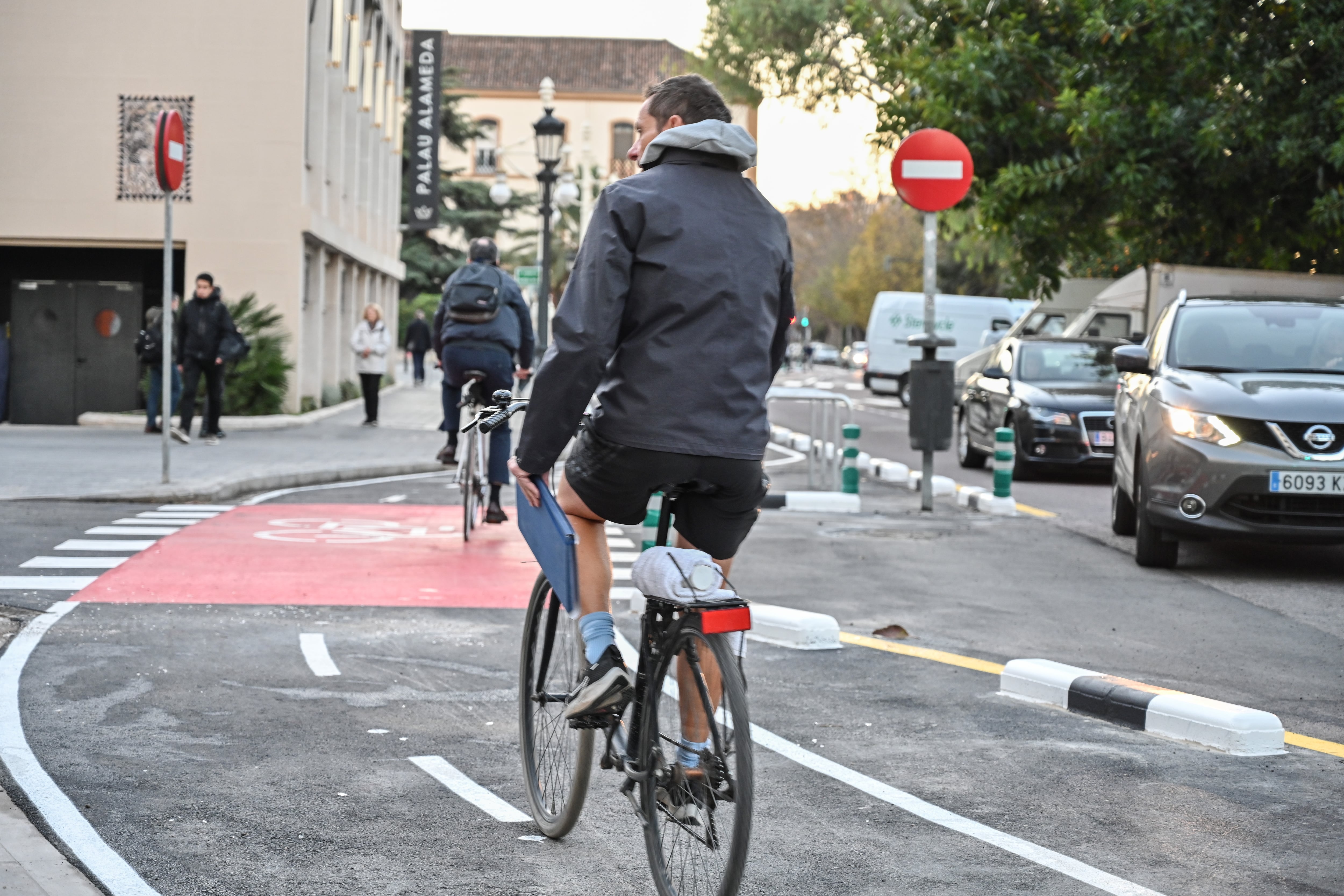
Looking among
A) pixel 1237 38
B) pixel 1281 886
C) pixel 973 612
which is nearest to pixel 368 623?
pixel 973 612

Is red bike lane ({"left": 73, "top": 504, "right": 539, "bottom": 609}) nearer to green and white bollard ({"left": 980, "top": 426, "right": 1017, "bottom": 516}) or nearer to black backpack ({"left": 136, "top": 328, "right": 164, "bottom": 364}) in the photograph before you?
green and white bollard ({"left": 980, "top": 426, "right": 1017, "bottom": 516})

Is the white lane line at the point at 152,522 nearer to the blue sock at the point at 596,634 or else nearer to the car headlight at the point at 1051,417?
the blue sock at the point at 596,634

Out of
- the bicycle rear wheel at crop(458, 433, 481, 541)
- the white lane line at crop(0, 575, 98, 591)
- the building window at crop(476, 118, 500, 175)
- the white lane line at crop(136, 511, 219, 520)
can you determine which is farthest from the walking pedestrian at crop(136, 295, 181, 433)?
the building window at crop(476, 118, 500, 175)

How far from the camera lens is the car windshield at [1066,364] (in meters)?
19.4

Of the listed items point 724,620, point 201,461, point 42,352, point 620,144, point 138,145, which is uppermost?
point 620,144

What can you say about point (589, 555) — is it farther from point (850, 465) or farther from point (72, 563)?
point (850, 465)

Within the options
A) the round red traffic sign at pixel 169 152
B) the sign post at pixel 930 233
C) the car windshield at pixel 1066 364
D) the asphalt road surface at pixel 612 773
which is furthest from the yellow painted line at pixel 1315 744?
the car windshield at pixel 1066 364

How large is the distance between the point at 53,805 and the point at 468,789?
1166 mm

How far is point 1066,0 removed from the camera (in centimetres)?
2334

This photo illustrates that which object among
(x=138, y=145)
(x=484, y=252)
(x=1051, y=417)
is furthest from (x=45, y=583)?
(x=138, y=145)

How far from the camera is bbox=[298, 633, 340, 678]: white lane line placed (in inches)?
274

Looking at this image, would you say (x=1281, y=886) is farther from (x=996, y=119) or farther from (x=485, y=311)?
(x=996, y=119)

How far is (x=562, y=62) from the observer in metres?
89.1

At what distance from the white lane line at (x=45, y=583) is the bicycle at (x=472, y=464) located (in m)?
2.63
